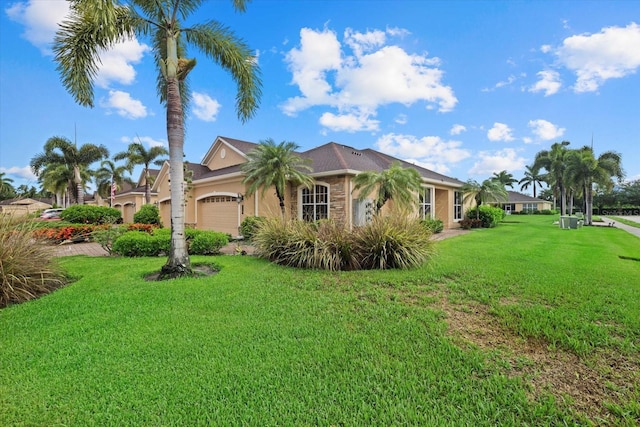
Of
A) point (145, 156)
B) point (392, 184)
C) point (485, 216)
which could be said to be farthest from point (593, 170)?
point (145, 156)

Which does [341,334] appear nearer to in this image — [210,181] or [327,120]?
[210,181]

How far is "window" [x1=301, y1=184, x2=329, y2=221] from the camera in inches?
557

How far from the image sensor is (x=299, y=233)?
26.0 feet

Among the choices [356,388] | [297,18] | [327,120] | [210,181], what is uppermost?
[297,18]

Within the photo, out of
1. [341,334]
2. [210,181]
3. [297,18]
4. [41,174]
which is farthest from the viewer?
[41,174]

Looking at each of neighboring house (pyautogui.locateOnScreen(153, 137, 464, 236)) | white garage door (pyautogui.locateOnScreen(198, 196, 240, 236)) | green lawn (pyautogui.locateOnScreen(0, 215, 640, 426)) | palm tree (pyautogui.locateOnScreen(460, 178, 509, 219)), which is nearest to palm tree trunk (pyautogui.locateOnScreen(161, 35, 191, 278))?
green lawn (pyautogui.locateOnScreen(0, 215, 640, 426))

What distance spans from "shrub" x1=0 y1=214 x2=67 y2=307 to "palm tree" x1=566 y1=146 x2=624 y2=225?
31741 millimetres

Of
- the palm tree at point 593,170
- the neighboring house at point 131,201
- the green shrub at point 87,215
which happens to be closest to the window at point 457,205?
the palm tree at point 593,170

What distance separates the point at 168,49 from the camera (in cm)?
695

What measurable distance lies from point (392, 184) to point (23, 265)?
36.0 feet

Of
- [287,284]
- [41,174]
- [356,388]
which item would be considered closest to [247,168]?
[287,284]

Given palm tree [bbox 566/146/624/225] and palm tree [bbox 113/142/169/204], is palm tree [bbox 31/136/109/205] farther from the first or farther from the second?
palm tree [bbox 566/146/624/225]

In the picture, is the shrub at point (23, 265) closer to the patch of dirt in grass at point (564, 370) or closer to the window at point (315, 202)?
the patch of dirt in grass at point (564, 370)

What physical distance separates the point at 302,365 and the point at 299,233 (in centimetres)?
511
